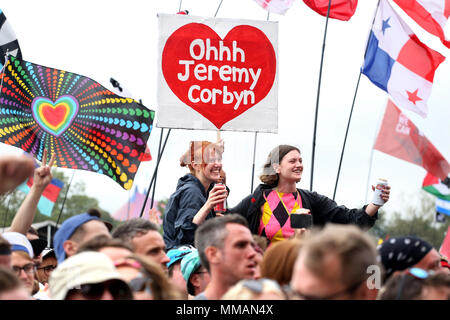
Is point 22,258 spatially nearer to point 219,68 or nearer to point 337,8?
point 219,68

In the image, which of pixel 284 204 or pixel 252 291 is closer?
pixel 252 291

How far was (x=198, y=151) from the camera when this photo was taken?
22.1ft

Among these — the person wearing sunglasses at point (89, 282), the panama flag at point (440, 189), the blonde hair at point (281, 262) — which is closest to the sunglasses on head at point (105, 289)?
the person wearing sunglasses at point (89, 282)

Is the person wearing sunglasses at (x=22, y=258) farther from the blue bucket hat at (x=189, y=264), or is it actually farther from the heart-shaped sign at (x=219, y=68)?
the heart-shaped sign at (x=219, y=68)

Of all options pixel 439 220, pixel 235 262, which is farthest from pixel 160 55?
pixel 439 220

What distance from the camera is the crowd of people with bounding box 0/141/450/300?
10.4 feet

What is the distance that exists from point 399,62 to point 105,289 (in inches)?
279

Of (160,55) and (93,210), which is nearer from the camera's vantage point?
(93,210)

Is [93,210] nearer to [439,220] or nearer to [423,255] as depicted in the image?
[423,255]

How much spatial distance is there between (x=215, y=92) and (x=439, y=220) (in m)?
14.2

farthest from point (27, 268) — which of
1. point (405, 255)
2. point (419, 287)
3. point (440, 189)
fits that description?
point (440, 189)

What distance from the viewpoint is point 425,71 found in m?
10.1

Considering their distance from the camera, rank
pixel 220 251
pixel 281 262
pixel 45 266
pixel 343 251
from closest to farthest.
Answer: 1. pixel 343 251
2. pixel 281 262
3. pixel 220 251
4. pixel 45 266

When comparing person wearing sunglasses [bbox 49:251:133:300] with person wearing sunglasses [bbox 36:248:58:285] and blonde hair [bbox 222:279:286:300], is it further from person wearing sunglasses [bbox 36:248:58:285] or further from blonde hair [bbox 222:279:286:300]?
person wearing sunglasses [bbox 36:248:58:285]
